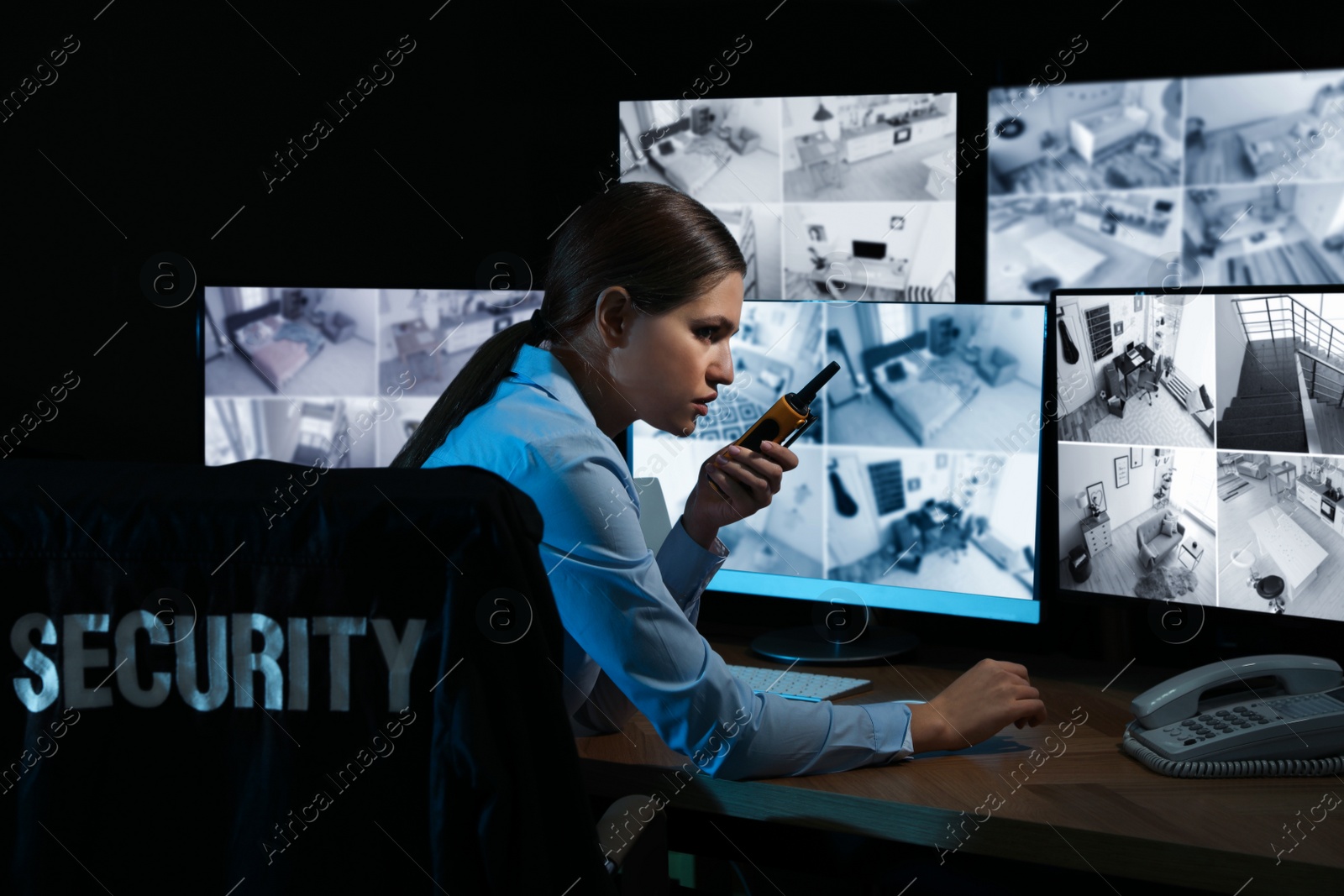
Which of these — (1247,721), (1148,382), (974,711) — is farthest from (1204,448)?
(974,711)

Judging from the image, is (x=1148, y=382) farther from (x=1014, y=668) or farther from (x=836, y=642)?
(x=836, y=642)

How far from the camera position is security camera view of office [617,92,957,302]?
2.18 metres

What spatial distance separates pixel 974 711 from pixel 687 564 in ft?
1.40

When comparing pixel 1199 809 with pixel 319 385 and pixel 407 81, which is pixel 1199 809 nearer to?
pixel 319 385

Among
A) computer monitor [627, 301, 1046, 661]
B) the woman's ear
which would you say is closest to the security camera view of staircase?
computer monitor [627, 301, 1046, 661]

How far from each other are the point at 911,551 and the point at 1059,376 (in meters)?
0.32

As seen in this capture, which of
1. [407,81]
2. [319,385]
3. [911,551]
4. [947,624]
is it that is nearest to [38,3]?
[407,81]

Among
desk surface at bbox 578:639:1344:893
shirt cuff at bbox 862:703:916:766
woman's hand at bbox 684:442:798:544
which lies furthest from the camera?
woman's hand at bbox 684:442:798:544

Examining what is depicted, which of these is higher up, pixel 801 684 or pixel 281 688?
pixel 281 688

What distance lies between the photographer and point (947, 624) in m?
1.90

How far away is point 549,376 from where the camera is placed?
1331mm

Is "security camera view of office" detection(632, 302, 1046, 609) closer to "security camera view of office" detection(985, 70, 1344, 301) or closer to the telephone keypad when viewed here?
the telephone keypad

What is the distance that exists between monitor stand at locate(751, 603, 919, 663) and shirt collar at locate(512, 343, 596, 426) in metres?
0.55

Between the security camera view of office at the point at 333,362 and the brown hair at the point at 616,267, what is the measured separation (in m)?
0.59
